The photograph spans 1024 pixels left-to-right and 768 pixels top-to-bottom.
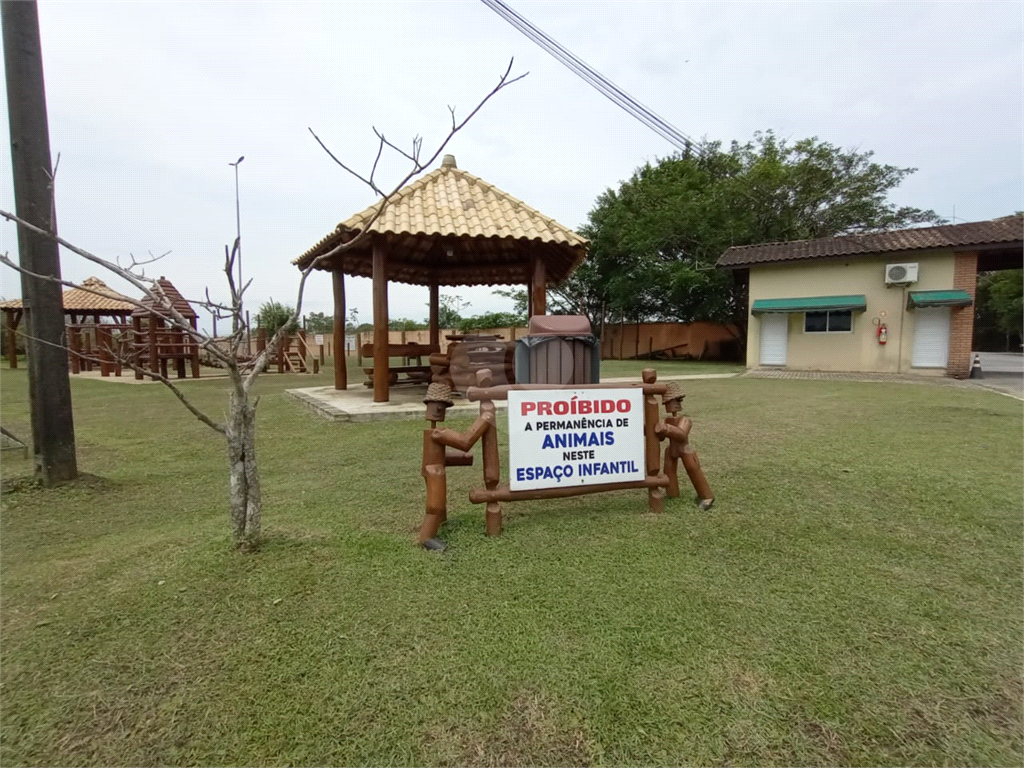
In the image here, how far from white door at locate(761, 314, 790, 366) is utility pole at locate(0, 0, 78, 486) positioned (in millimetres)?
17587

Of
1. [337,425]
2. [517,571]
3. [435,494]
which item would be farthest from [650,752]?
[337,425]

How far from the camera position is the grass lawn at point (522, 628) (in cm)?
159

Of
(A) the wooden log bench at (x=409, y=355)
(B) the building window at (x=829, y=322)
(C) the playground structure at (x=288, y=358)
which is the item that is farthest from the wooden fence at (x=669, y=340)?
(A) the wooden log bench at (x=409, y=355)

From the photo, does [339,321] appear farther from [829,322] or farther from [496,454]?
[829,322]

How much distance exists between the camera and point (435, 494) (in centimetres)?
291

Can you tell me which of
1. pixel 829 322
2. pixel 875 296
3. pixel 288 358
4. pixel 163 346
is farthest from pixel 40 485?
pixel 875 296

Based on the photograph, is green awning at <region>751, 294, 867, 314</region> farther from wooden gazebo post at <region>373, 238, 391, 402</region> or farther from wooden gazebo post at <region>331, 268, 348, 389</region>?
wooden gazebo post at <region>373, 238, 391, 402</region>

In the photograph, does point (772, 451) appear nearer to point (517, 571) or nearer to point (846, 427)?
point (846, 427)

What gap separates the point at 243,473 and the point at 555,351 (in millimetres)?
3527

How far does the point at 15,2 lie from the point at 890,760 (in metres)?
6.42

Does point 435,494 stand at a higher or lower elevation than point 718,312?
lower

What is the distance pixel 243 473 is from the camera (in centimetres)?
263

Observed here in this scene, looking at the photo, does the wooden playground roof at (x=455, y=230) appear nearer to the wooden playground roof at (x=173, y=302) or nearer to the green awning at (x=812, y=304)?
the wooden playground roof at (x=173, y=302)

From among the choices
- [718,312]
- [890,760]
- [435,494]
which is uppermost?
[718,312]
